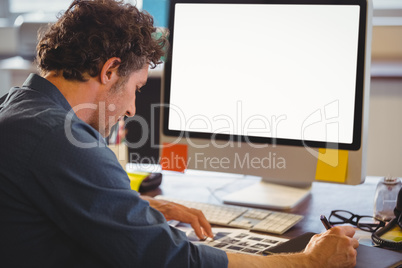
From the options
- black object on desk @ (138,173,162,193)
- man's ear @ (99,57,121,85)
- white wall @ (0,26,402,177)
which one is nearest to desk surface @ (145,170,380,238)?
black object on desk @ (138,173,162,193)

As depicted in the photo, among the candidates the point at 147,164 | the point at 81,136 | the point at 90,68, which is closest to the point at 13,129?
the point at 81,136

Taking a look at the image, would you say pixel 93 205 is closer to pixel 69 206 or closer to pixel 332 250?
pixel 69 206

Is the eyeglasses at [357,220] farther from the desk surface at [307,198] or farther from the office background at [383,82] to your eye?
the office background at [383,82]

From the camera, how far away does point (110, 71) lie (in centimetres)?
103

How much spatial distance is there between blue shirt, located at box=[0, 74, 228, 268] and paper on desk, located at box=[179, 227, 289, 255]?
0.89 ft

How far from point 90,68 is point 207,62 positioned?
0.48 m

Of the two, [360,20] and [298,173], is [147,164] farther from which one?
[360,20]

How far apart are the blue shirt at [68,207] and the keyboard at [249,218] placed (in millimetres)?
428

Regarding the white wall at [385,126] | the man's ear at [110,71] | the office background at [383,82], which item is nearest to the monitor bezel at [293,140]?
the man's ear at [110,71]

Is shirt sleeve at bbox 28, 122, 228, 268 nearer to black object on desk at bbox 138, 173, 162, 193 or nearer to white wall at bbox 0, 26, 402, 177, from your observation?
black object on desk at bbox 138, 173, 162, 193

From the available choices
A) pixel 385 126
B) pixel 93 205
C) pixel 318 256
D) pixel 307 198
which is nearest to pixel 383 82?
pixel 385 126

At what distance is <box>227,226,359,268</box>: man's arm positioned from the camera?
894 mm

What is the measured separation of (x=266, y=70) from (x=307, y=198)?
0.42m

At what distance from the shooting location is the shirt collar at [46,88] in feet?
3.02
